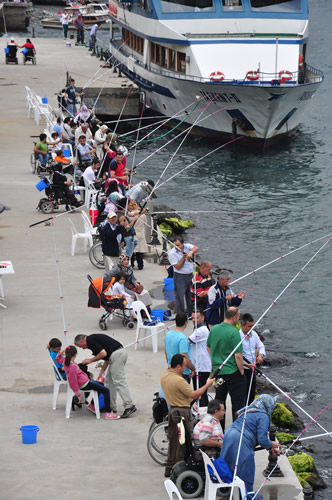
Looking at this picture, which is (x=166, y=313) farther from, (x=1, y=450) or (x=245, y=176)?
(x=245, y=176)

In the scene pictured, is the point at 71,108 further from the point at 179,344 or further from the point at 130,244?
the point at 179,344

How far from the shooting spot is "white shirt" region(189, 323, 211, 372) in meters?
12.0

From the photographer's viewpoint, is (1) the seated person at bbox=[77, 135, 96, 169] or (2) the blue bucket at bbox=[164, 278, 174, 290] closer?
(2) the blue bucket at bbox=[164, 278, 174, 290]

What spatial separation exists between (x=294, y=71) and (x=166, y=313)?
2143 cm

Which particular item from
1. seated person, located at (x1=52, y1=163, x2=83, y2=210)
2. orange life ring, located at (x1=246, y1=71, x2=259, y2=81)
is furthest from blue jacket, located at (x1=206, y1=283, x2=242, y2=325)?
orange life ring, located at (x1=246, y1=71, x2=259, y2=81)

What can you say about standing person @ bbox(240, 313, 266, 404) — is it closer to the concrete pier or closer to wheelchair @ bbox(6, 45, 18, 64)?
the concrete pier

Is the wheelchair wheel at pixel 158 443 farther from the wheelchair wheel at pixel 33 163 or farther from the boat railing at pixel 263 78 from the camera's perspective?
the boat railing at pixel 263 78

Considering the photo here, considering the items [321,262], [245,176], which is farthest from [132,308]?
[245,176]

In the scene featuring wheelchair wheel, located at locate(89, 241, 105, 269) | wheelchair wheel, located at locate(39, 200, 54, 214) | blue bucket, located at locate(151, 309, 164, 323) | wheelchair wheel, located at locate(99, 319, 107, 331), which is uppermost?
blue bucket, located at locate(151, 309, 164, 323)

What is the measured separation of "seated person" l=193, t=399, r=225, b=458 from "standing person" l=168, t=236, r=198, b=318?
5.09m

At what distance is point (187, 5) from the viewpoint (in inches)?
1446

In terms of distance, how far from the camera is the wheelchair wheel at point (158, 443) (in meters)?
11.1

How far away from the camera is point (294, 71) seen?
117 ft

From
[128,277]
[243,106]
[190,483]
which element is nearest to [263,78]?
[243,106]
